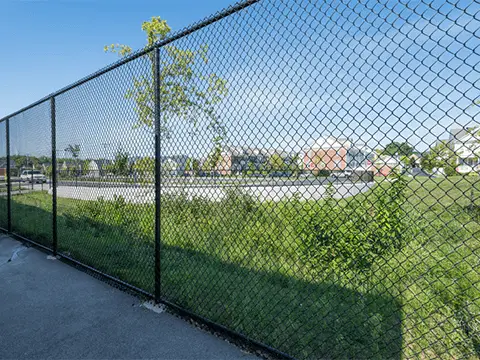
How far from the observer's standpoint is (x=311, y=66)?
177 centimetres

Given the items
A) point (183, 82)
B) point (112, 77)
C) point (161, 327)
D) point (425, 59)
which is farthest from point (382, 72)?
point (112, 77)

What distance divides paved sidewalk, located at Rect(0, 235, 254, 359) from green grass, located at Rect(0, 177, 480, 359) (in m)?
0.25

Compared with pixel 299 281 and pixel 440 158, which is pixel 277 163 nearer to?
pixel 440 158

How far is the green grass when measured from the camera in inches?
78.2

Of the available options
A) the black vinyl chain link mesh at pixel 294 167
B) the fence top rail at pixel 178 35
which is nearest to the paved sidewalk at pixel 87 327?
the black vinyl chain link mesh at pixel 294 167

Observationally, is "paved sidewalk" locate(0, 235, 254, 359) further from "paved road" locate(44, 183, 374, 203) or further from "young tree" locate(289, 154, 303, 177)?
"young tree" locate(289, 154, 303, 177)

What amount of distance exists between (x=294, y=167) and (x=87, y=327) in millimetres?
2122

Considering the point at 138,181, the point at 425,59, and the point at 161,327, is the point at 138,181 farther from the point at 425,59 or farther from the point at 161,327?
the point at 425,59

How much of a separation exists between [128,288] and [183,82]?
220 cm

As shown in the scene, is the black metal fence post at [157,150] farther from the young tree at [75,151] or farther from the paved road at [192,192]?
the young tree at [75,151]

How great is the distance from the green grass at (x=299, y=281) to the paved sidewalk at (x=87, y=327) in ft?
0.82

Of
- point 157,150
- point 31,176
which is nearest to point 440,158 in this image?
point 157,150

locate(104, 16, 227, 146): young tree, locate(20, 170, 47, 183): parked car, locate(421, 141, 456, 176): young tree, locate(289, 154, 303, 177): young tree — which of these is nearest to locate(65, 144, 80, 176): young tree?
locate(104, 16, 227, 146): young tree

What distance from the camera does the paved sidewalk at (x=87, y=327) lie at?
6.59ft
